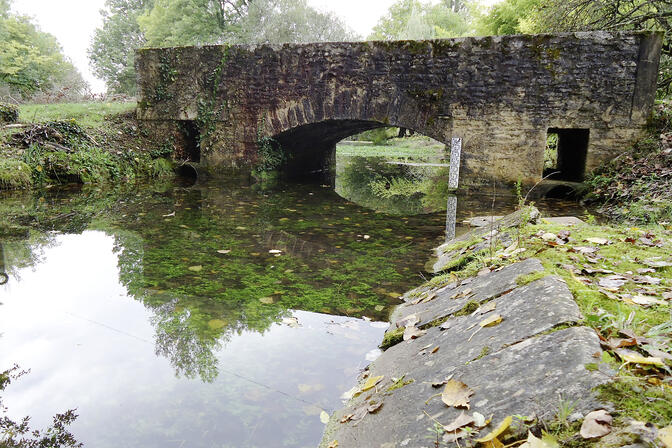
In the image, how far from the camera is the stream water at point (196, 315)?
Answer: 1.92m

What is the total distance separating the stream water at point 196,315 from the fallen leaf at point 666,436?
49.3 inches

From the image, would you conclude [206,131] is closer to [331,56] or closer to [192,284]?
[331,56]

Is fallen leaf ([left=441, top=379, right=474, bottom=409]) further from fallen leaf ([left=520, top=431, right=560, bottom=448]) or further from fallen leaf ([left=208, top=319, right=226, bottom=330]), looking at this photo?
fallen leaf ([left=208, top=319, right=226, bottom=330])

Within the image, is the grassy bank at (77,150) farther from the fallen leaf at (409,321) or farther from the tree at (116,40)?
the tree at (116,40)

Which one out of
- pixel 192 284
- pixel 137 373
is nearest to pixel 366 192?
pixel 192 284

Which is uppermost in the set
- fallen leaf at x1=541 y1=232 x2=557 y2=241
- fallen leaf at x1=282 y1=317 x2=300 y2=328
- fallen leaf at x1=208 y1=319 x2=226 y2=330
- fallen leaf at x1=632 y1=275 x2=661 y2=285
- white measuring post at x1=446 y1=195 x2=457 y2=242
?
fallen leaf at x1=632 y1=275 x2=661 y2=285

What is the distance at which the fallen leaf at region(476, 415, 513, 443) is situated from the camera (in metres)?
1.02

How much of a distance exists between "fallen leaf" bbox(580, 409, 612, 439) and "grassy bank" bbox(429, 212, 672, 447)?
1 cm

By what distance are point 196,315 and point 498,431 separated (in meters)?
2.26

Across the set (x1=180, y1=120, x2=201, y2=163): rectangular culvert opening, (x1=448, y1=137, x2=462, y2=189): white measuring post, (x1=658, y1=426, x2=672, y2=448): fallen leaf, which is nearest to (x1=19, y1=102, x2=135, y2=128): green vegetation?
(x1=180, y1=120, x2=201, y2=163): rectangular culvert opening

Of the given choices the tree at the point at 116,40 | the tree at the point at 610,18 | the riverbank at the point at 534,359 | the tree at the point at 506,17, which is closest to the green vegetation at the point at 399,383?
the riverbank at the point at 534,359

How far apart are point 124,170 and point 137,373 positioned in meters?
8.09

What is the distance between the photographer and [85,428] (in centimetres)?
181

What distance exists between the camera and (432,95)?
846 centimetres
